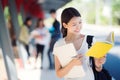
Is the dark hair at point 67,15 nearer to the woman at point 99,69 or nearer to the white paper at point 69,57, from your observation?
the white paper at point 69,57

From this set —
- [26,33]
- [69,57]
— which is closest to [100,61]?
[69,57]

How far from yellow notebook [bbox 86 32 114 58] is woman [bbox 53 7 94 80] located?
34 millimetres

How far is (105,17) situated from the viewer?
2045 millimetres

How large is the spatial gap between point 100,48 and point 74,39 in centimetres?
14

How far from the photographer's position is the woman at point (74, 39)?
1.68 metres

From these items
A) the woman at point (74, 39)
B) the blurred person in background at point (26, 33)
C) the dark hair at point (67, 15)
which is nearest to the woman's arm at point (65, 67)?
the woman at point (74, 39)

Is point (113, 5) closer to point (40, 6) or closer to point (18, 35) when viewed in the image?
point (40, 6)

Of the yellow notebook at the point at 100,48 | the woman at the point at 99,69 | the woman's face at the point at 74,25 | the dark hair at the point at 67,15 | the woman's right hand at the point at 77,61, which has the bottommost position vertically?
the woman at the point at 99,69

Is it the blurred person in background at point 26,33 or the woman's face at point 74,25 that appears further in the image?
the blurred person in background at point 26,33

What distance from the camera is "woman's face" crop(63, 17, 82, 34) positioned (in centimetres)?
169

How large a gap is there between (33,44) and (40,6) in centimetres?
48

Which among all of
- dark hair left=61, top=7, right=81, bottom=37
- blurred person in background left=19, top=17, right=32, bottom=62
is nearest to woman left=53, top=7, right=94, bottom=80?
dark hair left=61, top=7, right=81, bottom=37

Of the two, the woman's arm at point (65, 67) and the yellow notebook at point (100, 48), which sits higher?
the yellow notebook at point (100, 48)

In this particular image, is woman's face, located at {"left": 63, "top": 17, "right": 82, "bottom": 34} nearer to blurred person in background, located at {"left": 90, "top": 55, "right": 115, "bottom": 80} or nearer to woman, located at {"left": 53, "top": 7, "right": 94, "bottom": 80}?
woman, located at {"left": 53, "top": 7, "right": 94, "bottom": 80}
